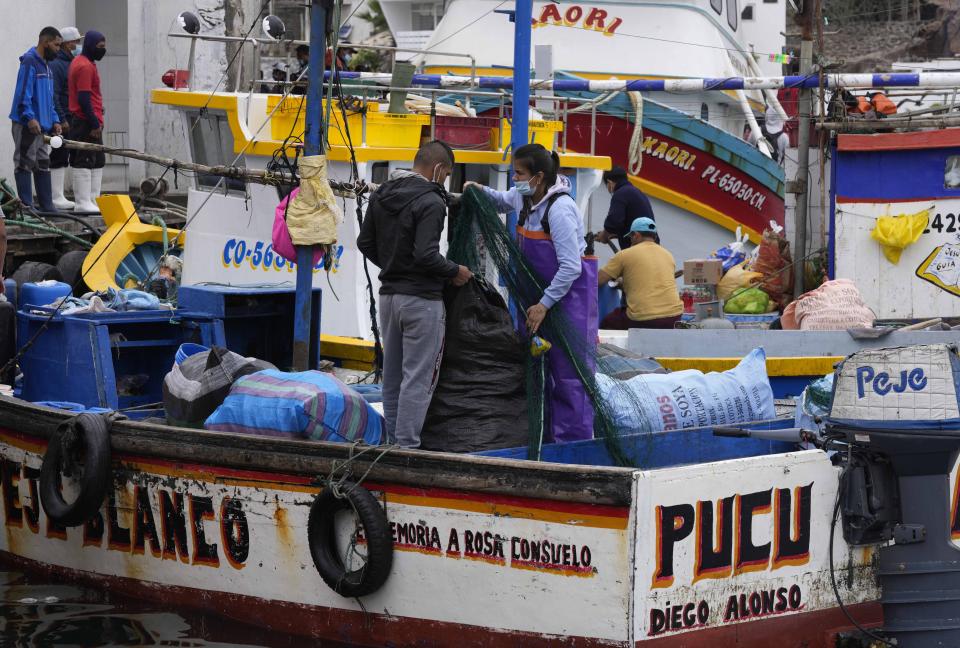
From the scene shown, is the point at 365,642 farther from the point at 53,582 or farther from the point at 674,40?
the point at 674,40

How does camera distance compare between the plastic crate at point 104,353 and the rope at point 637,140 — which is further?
the rope at point 637,140

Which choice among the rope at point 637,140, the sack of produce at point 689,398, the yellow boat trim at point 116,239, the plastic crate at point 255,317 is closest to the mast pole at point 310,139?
the plastic crate at point 255,317

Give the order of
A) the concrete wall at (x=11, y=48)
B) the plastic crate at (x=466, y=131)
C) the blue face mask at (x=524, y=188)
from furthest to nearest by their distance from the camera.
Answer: the concrete wall at (x=11, y=48), the plastic crate at (x=466, y=131), the blue face mask at (x=524, y=188)

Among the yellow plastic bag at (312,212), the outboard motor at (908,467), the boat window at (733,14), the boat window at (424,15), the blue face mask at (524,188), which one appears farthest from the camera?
the boat window at (424,15)

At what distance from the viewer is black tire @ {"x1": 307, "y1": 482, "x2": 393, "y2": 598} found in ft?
18.0

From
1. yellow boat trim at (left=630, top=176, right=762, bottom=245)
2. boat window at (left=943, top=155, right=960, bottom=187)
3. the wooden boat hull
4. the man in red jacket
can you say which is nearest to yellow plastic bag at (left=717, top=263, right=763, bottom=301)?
boat window at (left=943, top=155, right=960, bottom=187)

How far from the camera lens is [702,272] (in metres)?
11.4

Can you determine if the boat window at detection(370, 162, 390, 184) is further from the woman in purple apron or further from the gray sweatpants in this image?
the gray sweatpants

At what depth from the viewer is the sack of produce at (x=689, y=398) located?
21.4 ft

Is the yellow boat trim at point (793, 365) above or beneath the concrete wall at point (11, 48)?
beneath

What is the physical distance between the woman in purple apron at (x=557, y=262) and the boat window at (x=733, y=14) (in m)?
12.7

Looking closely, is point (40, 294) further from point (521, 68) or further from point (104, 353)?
point (521, 68)

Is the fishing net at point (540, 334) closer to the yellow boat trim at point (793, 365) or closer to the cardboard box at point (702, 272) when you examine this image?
the yellow boat trim at point (793, 365)

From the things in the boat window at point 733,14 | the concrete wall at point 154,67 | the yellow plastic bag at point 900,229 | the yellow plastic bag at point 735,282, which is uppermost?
the boat window at point 733,14
